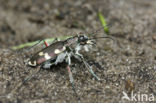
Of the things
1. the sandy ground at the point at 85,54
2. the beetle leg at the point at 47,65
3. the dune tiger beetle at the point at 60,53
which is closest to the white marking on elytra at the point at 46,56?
the dune tiger beetle at the point at 60,53

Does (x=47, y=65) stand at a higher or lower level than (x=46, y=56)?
lower

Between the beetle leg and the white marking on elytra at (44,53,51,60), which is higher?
the white marking on elytra at (44,53,51,60)

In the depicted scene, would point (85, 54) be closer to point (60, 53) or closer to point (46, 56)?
point (60, 53)

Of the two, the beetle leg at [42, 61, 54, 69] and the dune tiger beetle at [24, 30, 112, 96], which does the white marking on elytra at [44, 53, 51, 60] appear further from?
the beetle leg at [42, 61, 54, 69]

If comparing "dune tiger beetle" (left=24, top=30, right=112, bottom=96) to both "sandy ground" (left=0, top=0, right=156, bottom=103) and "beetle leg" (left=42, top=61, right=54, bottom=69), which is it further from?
"sandy ground" (left=0, top=0, right=156, bottom=103)

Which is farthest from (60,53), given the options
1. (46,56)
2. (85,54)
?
(85,54)

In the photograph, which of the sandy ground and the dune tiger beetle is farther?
the dune tiger beetle

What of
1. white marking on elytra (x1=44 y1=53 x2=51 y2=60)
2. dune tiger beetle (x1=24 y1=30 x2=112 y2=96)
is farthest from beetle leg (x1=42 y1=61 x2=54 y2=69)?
white marking on elytra (x1=44 y1=53 x2=51 y2=60)

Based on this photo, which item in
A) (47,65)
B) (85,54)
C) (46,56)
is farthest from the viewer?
(85,54)
